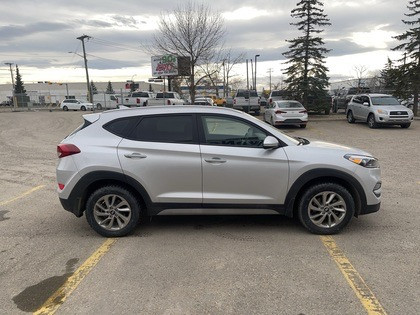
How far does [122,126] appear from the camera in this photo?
4973 mm

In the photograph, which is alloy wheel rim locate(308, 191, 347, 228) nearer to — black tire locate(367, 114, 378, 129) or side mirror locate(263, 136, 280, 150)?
side mirror locate(263, 136, 280, 150)

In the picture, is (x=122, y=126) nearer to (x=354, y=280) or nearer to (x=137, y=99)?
(x=354, y=280)

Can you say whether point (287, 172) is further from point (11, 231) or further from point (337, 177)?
point (11, 231)

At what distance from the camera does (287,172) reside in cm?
472

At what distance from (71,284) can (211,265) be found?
1432 millimetres

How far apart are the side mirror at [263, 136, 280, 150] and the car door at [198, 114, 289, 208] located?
0.07 m

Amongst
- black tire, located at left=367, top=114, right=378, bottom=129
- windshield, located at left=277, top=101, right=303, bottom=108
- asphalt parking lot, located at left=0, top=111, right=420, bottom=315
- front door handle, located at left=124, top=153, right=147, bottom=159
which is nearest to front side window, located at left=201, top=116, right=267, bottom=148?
front door handle, located at left=124, top=153, right=147, bottom=159

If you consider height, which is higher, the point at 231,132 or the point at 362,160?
the point at 231,132

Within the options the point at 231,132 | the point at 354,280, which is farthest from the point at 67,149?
the point at 354,280

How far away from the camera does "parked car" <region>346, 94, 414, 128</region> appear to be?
58.7ft

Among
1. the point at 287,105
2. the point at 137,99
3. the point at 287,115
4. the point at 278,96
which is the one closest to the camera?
the point at 287,115

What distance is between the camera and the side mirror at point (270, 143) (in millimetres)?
4641

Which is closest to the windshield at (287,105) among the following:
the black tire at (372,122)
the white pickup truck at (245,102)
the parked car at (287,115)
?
the parked car at (287,115)

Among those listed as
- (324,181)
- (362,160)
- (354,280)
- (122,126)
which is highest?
(122,126)
